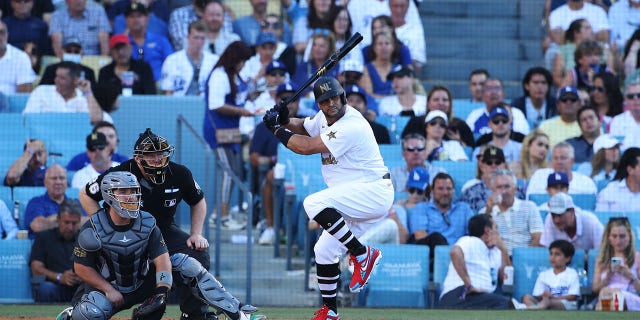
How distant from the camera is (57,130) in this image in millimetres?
11523

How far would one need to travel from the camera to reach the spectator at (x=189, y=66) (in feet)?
40.9

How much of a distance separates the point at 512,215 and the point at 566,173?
0.90 meters

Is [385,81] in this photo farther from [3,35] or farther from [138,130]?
[3,35]

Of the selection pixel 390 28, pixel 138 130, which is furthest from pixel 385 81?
pixel 138 130

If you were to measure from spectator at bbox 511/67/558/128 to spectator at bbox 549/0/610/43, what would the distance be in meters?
1.28

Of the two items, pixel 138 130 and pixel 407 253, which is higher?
pixel 138 130

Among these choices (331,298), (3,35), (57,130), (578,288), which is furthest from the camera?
(3,35)

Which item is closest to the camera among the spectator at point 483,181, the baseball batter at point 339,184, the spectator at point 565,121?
the baseball batter at point 339,184

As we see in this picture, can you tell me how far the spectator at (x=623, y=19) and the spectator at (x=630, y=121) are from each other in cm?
184

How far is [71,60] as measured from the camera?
481 inches

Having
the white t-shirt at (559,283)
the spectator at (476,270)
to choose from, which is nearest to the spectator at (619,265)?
the white t-shirt at (559,283)

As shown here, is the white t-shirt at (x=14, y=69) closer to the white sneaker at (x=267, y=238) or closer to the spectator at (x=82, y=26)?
the spectator at (x=82, y=26)

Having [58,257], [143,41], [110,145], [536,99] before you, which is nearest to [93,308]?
[58,257]

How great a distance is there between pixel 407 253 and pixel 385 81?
112 inches
